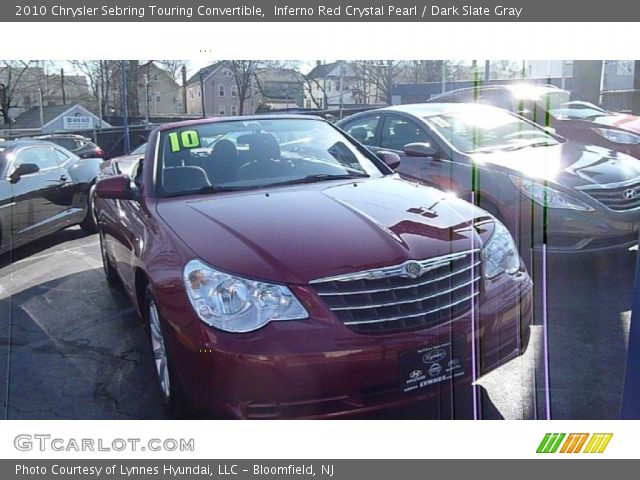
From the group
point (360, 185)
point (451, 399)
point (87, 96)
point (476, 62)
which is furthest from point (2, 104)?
point (451, 399)

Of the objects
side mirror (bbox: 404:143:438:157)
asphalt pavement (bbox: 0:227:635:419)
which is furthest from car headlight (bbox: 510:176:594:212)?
side mirror (bbox: 404:143:438:157)

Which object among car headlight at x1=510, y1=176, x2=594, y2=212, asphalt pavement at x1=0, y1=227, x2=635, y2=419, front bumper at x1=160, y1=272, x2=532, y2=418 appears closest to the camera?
front bumper at x1=160, y1=272, x2=532, y2=418

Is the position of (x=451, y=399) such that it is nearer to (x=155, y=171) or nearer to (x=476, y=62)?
(x=476, y=62)

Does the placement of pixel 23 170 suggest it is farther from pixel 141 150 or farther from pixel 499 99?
pixel 499 99

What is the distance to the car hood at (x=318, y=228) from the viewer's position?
2291mm

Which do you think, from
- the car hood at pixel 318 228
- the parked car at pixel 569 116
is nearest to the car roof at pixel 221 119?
the car hood at pixel 318 228

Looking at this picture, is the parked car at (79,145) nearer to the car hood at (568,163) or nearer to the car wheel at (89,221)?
the car wheel at (89,221)

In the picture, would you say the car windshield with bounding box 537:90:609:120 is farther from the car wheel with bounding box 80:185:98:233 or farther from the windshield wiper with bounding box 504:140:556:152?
the car wheel with bounding box 80:185:98:233

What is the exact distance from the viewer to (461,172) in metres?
4.91

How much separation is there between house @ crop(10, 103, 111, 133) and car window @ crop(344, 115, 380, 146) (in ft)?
7.83

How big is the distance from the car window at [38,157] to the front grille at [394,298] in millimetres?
4165

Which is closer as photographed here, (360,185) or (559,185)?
(360,185)

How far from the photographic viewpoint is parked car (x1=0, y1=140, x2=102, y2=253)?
519 centimetres

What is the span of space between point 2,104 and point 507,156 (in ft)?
12.1
